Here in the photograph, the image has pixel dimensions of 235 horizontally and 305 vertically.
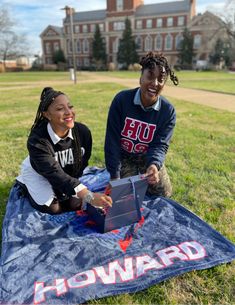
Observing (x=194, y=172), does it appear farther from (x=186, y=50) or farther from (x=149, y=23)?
(x=149, y=23)

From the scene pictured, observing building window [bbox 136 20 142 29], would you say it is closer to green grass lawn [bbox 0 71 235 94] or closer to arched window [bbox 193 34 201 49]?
arched window [bbox 193 34 201 49]

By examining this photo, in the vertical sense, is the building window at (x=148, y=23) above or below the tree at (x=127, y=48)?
above

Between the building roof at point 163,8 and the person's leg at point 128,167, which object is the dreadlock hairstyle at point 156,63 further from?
the building roof at point 163,8

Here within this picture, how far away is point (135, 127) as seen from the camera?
110 inches

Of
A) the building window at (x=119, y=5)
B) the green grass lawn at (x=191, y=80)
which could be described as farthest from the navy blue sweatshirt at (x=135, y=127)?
the building window at (x=119, y=5)

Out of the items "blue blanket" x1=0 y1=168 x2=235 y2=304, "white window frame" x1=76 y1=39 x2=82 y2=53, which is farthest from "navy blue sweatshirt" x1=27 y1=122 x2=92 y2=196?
"white window frame" x1=76 y1=39 x2=82 y2=53

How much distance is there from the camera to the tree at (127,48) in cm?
5150

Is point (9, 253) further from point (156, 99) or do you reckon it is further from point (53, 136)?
point (156, 99)

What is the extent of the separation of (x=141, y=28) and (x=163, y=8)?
5.33 metres

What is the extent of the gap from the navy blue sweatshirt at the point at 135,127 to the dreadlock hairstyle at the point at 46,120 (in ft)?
1.08

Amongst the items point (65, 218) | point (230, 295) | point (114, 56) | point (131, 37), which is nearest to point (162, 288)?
point (230, 295)

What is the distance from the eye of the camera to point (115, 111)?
278 cm

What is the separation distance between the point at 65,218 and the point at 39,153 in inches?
27.1

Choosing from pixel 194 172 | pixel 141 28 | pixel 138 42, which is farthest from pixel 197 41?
pixel 194 172
